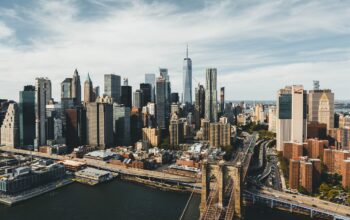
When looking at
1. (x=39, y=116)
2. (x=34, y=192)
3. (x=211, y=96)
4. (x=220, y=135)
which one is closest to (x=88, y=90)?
→ (x=39, y=116)

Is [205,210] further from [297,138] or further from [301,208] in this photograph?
[297,138]

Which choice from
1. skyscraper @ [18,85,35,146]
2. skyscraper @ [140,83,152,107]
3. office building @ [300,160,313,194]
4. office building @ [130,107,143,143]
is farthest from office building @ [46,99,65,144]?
office building @ [300,160,313,194]

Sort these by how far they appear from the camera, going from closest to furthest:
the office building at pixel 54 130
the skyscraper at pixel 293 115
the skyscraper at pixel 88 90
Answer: the skyscraper at pixel 293 115 < the office building at pixel 54 130 < the skyscraper at pixel 88 90

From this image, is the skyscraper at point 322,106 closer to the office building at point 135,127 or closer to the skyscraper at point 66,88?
the office building at point 135,127

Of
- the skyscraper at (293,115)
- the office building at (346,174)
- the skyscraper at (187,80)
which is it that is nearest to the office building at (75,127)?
the skyscraper at (293,115)

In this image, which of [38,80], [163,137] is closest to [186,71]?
[163,137]

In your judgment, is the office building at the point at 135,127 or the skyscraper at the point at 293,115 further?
the office building at the point at 135,127
